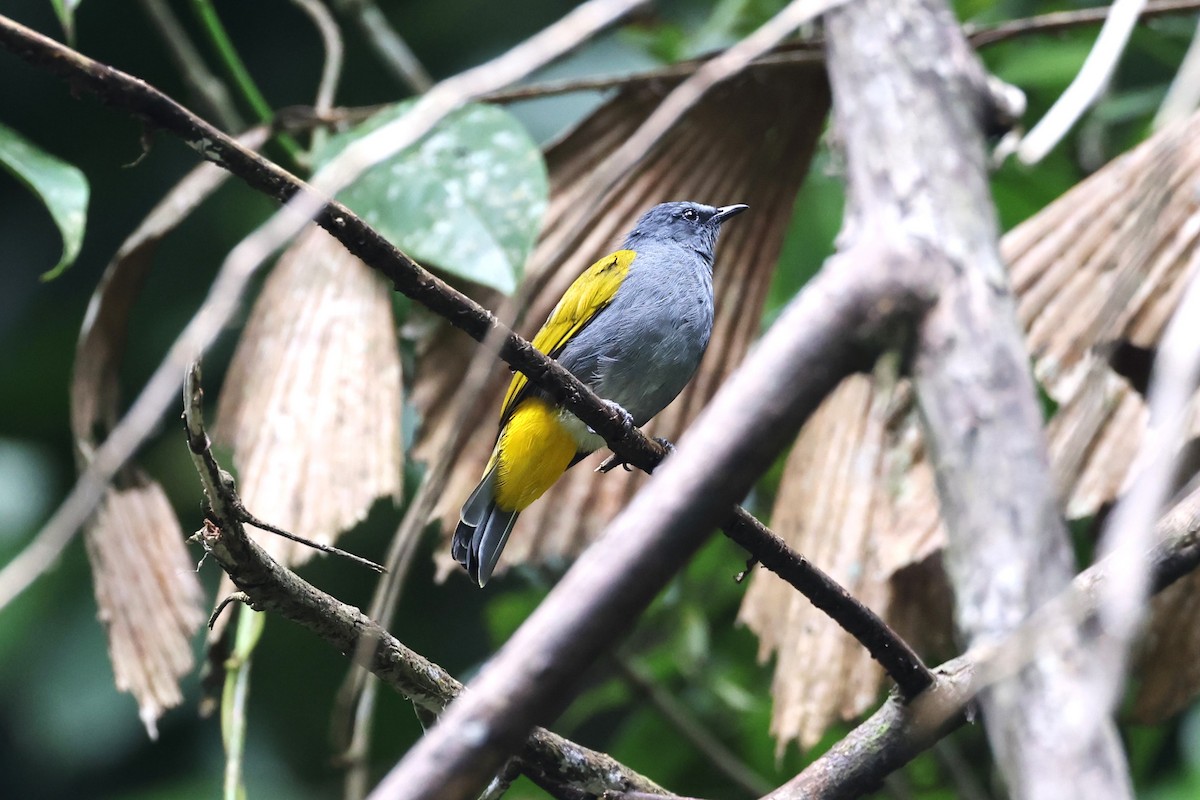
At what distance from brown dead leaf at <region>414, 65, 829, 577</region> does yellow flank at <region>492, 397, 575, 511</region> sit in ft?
0.82

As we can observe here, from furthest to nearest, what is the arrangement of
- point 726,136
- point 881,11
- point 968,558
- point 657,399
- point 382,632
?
point 726,136
point 657,399
point 881,11
point 382,632
point 968,558

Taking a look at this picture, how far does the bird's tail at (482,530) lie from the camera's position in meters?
3.46

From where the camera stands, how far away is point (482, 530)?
3.51 m

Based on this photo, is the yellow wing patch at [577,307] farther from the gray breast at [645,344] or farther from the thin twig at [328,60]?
the thin twig at [328,60]

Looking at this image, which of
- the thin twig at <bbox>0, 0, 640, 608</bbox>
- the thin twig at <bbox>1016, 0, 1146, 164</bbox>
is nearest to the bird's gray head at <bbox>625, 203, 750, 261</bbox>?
the thin twig at <bbox>1016, 0, 1146, 164</bbox>

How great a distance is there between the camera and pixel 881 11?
3.05 m

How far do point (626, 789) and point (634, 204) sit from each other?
7.94 feet

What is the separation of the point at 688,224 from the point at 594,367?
2.88ft

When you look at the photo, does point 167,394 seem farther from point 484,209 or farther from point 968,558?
point 484,209

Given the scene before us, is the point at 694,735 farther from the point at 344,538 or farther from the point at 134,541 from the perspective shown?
the point at 134,541

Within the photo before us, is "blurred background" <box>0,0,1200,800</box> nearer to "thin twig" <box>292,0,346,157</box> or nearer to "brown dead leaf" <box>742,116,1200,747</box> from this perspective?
"thin twig" <box>292,0,346,157</box>

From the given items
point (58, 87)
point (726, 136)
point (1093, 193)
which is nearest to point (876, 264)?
point (1093, 193)

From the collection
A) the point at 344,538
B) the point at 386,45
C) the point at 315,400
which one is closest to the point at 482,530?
the point at 315,400

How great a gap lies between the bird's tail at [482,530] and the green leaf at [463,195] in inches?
26.4
